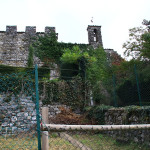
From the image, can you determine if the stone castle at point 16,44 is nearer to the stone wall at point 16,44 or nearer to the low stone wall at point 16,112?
the stone wall at point 16,44

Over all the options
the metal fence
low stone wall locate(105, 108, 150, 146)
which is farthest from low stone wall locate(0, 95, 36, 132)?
low stone wall locate(105, 108, 150, 146)

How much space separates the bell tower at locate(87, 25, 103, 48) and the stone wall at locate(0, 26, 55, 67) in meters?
3.18

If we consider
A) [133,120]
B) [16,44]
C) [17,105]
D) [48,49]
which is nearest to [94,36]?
[48,49]

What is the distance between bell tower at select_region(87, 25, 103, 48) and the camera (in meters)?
13.4

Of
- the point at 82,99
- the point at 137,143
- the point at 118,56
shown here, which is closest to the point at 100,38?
the point at 118,56

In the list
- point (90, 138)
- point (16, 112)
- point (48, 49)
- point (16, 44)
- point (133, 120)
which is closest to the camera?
point (133, 120)

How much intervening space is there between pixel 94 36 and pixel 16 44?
663 cm

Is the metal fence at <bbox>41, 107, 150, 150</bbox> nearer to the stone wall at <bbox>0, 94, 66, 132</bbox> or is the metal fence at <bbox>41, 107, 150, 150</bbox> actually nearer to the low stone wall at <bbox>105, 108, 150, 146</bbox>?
the low stone wall at <bbox>105, 108, 150, 146</bbox>

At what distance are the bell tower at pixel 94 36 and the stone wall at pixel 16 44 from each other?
3177 millimetres

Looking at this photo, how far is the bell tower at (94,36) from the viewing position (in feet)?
43.9

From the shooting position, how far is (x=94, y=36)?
13.8m

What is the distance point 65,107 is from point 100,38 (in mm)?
7985

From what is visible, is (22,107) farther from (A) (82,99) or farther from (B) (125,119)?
(B) (125,119)

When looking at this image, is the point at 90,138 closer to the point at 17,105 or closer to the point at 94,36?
the point at 17,105
